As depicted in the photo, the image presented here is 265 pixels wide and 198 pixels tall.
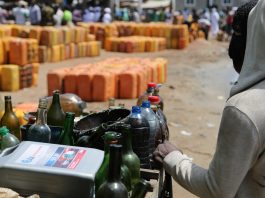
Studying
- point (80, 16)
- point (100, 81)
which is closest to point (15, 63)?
point (100, 81)

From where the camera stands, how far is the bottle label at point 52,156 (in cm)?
201

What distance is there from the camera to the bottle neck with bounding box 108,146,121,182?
5.98ft

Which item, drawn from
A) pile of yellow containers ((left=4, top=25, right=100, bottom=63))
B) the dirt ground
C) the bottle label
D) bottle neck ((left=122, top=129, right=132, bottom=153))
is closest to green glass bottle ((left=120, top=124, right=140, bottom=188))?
bottle neck ((left=122, top=129, right=132, bottom=153))

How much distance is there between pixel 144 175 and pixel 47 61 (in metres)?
13.4

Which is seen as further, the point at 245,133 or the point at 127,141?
the point at 127,141

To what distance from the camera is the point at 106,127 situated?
236 centimetres

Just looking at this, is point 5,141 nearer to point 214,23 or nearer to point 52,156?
point 52,156

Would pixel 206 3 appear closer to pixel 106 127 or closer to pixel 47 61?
pixel 47 61

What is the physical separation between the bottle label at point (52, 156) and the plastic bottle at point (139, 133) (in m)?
0.41

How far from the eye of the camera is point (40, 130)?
242 centimetres

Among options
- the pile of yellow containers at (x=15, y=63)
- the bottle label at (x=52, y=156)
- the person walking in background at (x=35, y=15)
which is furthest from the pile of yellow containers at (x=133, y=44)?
the bottle label at (x=52, y=156)

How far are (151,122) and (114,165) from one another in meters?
0.76

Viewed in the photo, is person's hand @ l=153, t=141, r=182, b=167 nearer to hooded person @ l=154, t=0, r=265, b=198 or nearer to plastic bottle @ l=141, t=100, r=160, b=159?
plastic bottle @ l=141, t=100, r=160, b=159

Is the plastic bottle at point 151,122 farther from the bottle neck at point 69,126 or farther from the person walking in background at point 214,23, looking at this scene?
the person walking in background at point 214,23
